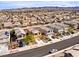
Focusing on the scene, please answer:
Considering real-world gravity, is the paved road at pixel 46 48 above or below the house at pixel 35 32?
below

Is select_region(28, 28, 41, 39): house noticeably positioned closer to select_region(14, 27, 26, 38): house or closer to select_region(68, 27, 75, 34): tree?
select_region(14, 27, 26, 38): house

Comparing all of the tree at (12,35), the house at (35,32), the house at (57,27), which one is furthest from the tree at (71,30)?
the tree at (12,35)

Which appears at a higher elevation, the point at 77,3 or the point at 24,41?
the point at 77,3

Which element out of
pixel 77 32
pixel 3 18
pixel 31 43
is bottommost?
pixel 31 43

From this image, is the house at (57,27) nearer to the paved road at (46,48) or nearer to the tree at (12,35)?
the paved road at (46,48)

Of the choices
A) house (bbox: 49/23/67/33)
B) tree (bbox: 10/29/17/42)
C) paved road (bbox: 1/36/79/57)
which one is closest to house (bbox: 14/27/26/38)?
tree (bbox: 10/29/17/42)

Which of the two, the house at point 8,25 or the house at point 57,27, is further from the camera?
the house at point 57,27

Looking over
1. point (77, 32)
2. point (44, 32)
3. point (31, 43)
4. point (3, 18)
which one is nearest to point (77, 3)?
point (77, 32)

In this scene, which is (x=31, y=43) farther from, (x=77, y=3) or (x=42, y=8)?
(x=77, y=3)

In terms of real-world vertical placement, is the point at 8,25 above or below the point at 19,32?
above

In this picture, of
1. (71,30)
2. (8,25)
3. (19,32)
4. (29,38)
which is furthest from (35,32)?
(71,30)

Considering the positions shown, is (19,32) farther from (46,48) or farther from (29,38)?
(46,48)
